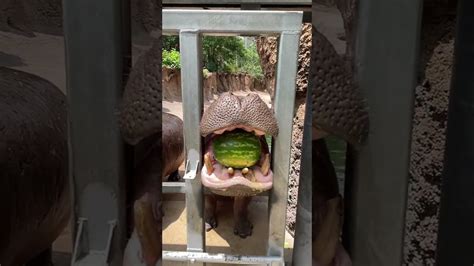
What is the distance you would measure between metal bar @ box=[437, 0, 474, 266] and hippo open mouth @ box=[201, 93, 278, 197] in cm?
80

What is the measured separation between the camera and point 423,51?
32 centimetres

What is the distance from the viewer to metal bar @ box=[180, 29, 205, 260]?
34.7 inches

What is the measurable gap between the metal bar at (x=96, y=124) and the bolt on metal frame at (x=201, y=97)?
55 cm

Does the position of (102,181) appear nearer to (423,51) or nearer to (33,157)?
(33,157)

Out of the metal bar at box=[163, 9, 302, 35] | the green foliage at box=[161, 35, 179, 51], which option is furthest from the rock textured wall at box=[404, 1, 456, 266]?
the green foliage at box=[161, 35, 179, 51]

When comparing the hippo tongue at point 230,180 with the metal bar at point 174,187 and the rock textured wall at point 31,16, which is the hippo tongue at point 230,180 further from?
the rock textured wall at point 31,16

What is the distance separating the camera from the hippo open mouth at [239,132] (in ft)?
3.76

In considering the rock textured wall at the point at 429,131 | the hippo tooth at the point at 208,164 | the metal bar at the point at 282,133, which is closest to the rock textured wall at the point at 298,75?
the metal bar at the point at 282,133

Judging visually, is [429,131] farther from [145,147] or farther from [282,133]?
[282,133]

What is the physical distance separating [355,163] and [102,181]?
185 millimetres

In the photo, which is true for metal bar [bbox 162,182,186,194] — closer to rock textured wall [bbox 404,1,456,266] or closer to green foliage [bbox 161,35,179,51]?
green foliage [bbox 161,35,179,51]

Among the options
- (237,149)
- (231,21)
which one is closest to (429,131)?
(231,21)

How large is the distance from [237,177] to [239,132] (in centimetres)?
13

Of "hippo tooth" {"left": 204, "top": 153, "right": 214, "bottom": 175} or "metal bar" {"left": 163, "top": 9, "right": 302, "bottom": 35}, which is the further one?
"hippo tooth" {"left": 204, "top": 153, "right": 214, "bottom": 175}
